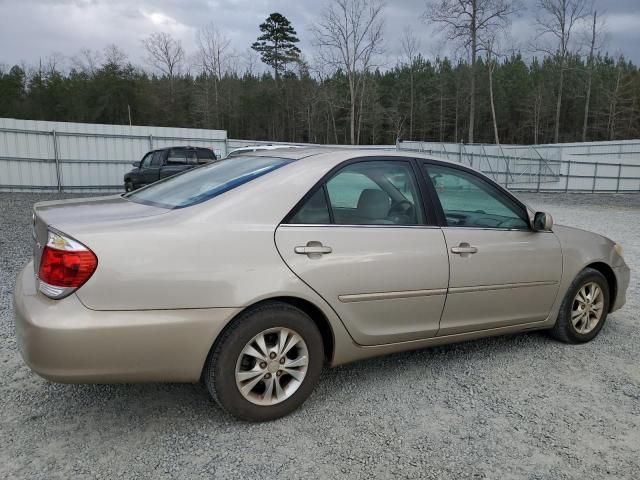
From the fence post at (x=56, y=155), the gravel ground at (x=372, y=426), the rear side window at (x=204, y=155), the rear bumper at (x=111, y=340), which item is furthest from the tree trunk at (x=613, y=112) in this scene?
the rear bumper at (x=111, y=340)

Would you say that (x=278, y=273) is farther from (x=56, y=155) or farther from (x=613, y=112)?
(x=613, y=112)

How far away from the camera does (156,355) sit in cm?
232

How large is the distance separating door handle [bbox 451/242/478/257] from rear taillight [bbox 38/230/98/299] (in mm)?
2129

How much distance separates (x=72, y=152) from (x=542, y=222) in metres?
18.0

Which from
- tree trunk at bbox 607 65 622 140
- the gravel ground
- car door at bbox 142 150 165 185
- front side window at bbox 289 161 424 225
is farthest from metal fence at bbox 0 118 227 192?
tree trunk at bbox 607 65 622 140

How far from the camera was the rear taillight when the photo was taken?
7.19ft

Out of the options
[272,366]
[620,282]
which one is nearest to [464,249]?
[272,366]

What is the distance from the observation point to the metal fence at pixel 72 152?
1659 cm

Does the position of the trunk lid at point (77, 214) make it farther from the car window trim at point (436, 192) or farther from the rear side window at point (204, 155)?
the rear side window at point (204, 155)

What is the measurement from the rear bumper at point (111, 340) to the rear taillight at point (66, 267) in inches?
2.0

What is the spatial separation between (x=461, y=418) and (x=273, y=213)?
5.25 feet

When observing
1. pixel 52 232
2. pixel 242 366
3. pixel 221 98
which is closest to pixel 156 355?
pixel 242 366

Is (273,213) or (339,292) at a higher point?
(273,213)

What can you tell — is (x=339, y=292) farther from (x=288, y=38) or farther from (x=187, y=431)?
(x=288, y=38)
